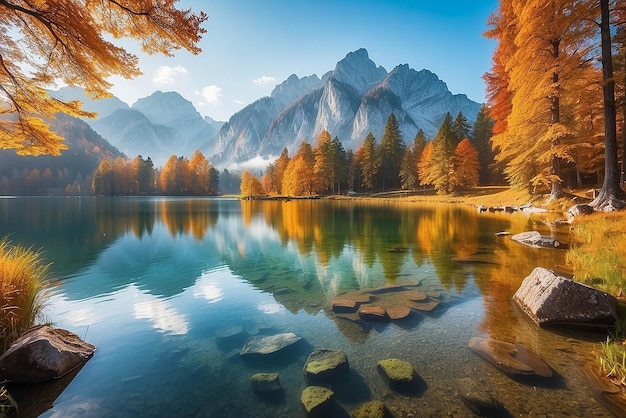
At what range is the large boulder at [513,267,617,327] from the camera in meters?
6.00

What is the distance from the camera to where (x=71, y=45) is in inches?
374

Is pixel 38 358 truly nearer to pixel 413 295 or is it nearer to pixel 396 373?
pixel 396 373

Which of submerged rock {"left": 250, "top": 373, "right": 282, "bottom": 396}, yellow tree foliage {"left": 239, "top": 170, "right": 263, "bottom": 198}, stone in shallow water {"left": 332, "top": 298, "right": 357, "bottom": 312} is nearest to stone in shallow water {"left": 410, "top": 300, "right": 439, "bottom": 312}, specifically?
stone in shallow water {"left": 332, "top": 298, "right": 357, "bottom": 312}

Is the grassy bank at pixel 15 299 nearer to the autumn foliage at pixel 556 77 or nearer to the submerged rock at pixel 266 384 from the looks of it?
the submerged rock at pixel 266 384

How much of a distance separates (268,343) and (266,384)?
1442 mm

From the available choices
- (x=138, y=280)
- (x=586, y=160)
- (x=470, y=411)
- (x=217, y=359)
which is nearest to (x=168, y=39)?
(x=138, y=280)

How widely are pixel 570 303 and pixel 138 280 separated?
46.6 feet

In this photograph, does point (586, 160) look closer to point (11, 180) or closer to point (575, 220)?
point (575, 220)

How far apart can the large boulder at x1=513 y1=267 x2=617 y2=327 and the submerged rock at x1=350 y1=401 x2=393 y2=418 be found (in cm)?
464

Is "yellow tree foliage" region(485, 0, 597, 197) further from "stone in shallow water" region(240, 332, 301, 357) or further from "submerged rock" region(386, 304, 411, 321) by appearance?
"stone in shallow water" region(240, 332, 301, 357)

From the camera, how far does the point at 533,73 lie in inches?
768

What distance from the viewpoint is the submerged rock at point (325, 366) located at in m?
5.15

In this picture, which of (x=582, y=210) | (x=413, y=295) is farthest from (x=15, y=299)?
(x=582, y=210)

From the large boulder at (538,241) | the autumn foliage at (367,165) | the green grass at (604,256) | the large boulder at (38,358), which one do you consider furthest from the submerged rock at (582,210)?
the autumn foliage at (367,165)
